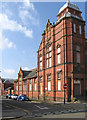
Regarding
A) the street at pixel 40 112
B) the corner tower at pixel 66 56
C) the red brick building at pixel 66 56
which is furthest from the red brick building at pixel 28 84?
the street at pixel 40 112

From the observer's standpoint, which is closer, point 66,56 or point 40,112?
point 40,112

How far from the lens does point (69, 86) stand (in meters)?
25.8

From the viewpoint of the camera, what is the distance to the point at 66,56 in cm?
2658

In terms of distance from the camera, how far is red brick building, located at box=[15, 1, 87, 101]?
26.3 m

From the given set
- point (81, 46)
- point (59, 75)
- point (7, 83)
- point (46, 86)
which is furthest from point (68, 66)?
point (7, 83)

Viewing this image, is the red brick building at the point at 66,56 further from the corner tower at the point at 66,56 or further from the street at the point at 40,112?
the street at the point at 40,112

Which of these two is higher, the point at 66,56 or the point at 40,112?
the point at 66,56

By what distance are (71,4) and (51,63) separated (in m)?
13.1

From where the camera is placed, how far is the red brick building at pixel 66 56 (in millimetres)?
26328

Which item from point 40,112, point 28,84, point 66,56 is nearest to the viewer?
point 40,112

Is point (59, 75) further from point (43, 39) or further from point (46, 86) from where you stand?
point (43, 39)

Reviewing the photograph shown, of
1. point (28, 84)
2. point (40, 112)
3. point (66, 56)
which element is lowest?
point (28, 84)

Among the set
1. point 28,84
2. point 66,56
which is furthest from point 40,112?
point 28,84

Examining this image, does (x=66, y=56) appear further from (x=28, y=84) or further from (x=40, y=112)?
(x=28, y=84)
